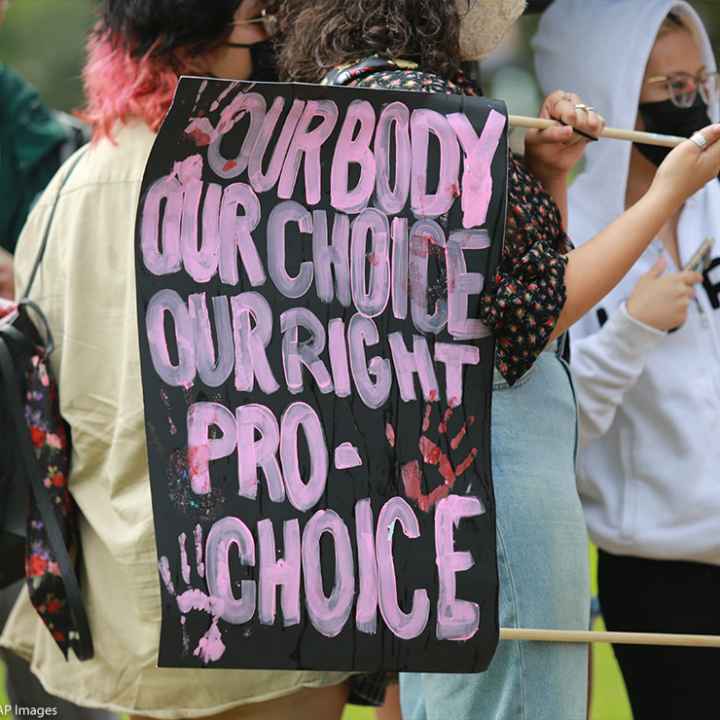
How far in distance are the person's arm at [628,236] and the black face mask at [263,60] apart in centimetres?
69

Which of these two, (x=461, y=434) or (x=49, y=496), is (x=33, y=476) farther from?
(x=461, y=434)

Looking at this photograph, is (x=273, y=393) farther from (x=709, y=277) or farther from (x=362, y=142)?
(x=709, y=277)

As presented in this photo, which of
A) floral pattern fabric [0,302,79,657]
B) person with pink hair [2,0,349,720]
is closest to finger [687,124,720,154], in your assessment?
person with pink hair [2,0,349,720]

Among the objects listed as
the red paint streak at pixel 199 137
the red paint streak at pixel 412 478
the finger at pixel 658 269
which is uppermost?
the red paint streak at pixel 199 137

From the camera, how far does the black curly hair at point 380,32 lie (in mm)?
2029

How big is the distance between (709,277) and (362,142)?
974mm

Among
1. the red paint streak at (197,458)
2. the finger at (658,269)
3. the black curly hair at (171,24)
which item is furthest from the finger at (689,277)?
the red paint streak at (197,458)

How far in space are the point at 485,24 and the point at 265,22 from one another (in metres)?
0.40

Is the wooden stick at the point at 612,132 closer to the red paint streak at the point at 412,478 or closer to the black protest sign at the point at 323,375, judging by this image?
the black protest sign at the point at 323,375

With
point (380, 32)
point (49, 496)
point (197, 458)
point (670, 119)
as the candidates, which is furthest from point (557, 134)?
point (49, 496)

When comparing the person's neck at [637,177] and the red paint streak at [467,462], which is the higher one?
the person's neck at [637,177]

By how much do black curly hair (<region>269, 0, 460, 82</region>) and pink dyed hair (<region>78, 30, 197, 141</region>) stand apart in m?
0.33

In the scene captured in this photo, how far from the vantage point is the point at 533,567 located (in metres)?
2.12

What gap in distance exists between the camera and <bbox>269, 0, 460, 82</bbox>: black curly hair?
6.66ft
